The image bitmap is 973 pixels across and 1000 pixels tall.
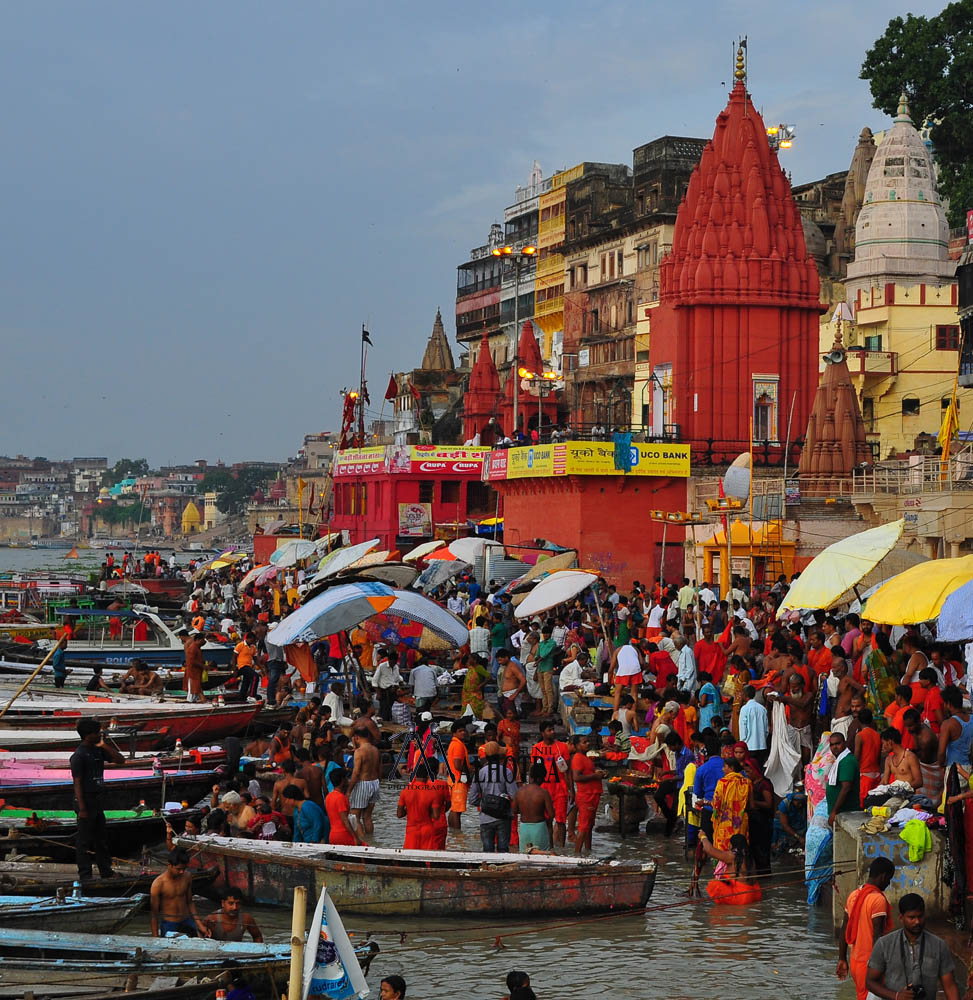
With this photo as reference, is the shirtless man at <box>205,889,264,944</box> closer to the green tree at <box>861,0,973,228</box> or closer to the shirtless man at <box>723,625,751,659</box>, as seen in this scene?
the shirtless man at <box>723,625,751,659</box>

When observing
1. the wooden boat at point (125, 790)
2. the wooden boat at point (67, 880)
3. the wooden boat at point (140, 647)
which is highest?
the wooden boat at point (140, 647)

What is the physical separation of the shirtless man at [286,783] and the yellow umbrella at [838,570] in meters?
4.95

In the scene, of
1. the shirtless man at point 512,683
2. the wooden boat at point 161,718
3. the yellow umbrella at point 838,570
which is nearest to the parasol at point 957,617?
the yellow umbrella at point 838,570

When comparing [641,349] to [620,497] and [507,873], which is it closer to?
[620,497]

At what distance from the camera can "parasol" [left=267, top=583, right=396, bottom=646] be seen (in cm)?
1702

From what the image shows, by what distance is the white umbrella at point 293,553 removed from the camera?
3888cm

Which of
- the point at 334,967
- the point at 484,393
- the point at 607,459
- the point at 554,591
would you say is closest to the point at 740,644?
the point at 554,591

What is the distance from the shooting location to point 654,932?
1099cm

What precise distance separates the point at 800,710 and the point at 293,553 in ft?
89.9

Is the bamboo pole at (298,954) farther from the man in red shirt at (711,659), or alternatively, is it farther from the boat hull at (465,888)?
the man in red shirt at (711,659)

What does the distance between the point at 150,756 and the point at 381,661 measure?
181 inches

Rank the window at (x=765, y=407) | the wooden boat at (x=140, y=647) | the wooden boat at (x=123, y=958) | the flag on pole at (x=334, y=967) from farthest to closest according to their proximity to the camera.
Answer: the window at (x=765, y=407), the wooden boat at (x=140, y=647), the wooden boat at (x=123, y=958), the flag on pole at (x=334, y=967)

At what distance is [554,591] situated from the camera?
2098 centimetres

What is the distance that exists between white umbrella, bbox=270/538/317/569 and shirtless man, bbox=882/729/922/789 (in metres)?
29.2
